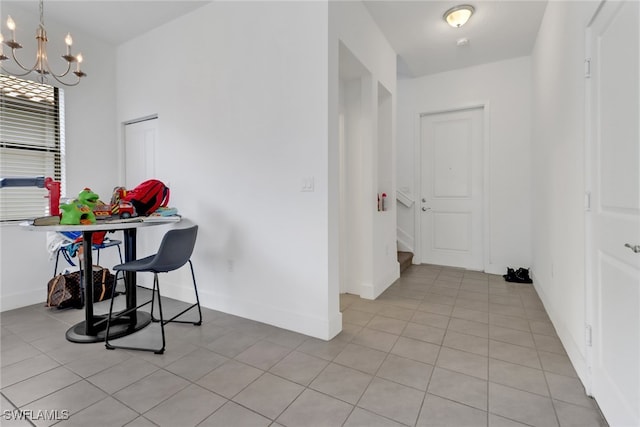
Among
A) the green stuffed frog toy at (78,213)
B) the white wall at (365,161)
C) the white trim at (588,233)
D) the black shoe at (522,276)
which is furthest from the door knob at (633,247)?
the green stuffed frog toy at (78,213)

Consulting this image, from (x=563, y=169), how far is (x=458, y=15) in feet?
5.92

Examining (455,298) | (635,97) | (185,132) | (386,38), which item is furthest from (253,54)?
(455,298)

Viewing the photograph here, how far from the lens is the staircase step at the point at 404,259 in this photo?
4199mm

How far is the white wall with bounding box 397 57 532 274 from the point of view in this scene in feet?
12.8

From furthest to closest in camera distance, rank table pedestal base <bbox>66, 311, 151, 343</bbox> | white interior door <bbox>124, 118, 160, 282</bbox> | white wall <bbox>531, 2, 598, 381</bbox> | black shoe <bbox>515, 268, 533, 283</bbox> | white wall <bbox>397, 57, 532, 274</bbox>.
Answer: white wall <bbox>397, 57, 532, 274</bbox> < black shoe <bbox>515, 268, 533, 283</bbox> < white interior door <bbox>124, 118, 160, 282</bbox> < table pedestal base <bbox>66, 311, 151, 343</bbox> < white wall <bbox>531, 2, 598, 381</bbox>

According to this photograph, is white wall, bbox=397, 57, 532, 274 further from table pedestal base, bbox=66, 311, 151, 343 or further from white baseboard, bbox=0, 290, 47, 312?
white baseboard, bbox=0, 290, 47, 312

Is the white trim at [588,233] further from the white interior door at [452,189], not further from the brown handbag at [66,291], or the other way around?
the brown handbag at [66,291]

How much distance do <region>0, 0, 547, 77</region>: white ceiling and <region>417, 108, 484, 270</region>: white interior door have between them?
37.2 inches

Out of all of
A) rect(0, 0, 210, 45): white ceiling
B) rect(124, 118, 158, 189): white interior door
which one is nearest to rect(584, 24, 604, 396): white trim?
rect(0, 0, 210, 45): white ceiling

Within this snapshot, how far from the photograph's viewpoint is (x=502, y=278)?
3863mm

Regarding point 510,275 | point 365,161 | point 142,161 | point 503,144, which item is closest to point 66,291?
point 142,161

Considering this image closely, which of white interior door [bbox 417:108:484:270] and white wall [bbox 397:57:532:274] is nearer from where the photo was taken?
white wall [bbox 397:57:532:274]

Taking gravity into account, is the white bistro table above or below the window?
below

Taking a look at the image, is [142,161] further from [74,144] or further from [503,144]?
[503,144]
